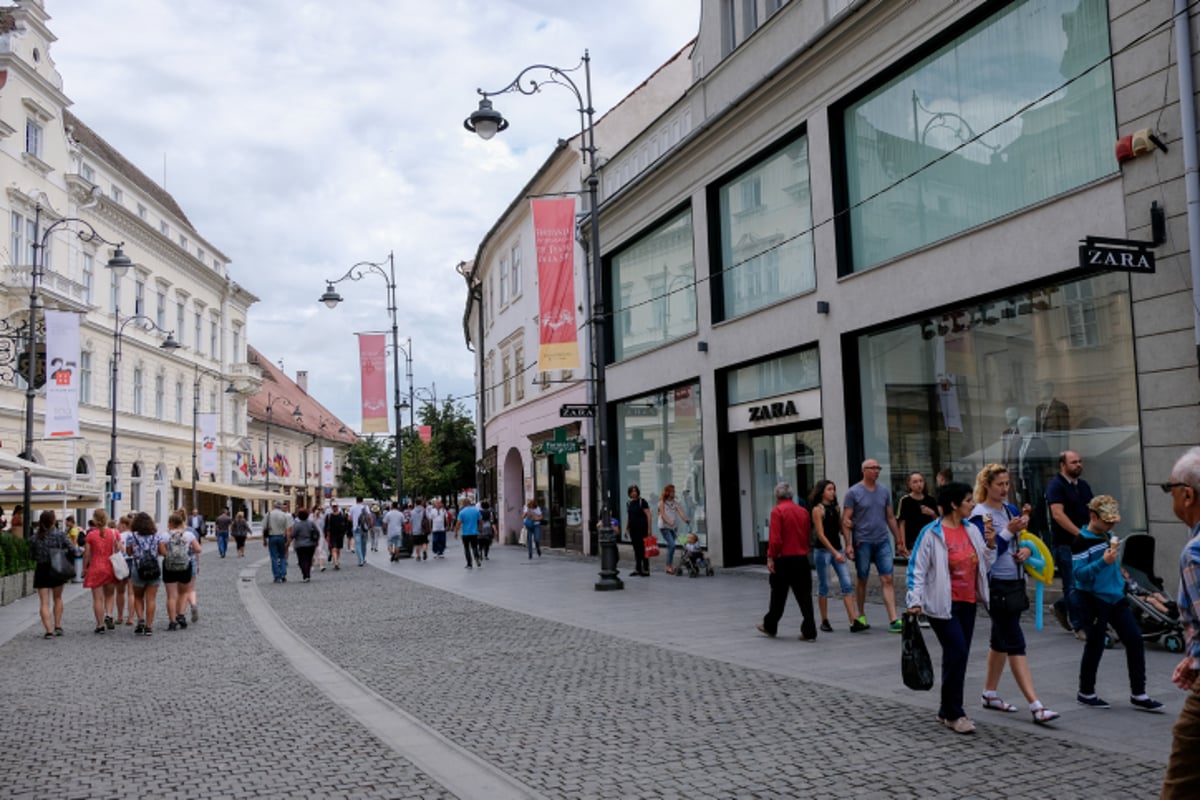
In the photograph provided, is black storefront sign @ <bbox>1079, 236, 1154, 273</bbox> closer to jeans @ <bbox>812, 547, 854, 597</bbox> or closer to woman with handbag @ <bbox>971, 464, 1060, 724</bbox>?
woman with handbag @ <bbox>971, 464, 1060, 724</bbox>

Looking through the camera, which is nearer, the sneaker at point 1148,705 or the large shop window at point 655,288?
the sneaker at point 1148,705

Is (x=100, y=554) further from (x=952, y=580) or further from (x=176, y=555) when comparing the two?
(x=952, y=580)

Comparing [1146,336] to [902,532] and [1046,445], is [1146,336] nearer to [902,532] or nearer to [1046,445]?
[1046,445]

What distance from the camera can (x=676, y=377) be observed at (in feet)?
70.5

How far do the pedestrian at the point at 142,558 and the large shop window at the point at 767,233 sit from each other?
10426mm

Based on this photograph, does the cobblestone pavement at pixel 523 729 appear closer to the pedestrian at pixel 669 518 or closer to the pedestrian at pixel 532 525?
the pedestrian at pixel 669 518

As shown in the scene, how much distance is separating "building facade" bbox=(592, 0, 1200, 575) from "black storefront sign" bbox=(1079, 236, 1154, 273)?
0.13 m

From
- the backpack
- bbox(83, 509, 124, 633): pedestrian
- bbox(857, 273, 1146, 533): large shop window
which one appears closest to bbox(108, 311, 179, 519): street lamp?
bbox(83, 509, 124, 633): pedestrian

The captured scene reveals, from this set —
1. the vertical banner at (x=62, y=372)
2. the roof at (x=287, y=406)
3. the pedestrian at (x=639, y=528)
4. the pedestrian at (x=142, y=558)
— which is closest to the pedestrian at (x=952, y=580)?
the pedestrian at (x=142, y=558)

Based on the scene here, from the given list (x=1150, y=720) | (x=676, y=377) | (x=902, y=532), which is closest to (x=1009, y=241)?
(x=902, y=532)

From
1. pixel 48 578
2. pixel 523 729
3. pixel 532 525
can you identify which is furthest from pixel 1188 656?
pixel 532 525

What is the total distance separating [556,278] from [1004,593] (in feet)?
46.2

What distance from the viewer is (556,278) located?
2014 centimetres

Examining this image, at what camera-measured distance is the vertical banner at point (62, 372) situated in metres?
26.2
